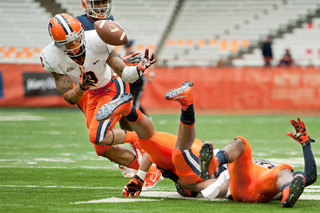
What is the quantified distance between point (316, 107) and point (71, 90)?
10913mm

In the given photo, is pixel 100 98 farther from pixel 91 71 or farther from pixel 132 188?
pixel 132 188

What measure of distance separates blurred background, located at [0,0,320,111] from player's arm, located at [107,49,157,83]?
1005 cm

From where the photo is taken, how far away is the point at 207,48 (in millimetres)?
19172

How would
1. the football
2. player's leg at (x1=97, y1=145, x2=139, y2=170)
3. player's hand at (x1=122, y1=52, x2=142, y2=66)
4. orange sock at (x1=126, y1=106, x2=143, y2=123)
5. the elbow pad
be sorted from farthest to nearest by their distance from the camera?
player's hand at (x1=122, y1=52, x2=142, y2=66)
player's leg at (x1=97, y1=145, x2=139, y2=170)
the football
the elbow pad
orange sock at (x1=126, y1=106, x2=143, y2=123)

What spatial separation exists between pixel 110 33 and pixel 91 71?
36 cm

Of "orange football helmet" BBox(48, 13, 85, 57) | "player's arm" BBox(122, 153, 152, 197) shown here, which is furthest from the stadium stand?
"player's arm" BBox(122, 153, 152, 197)

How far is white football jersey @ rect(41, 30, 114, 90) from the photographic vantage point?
4387 millimetres

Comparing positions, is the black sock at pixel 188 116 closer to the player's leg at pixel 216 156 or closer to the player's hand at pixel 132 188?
the player's leg at pixel 216 156

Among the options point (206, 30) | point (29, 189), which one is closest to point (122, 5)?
point (206, 30)

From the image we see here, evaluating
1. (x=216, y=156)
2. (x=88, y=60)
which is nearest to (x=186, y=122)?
(x=216, y=156)

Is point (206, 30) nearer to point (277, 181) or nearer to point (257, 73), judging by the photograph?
point (257, 73)

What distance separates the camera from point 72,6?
19703 mm

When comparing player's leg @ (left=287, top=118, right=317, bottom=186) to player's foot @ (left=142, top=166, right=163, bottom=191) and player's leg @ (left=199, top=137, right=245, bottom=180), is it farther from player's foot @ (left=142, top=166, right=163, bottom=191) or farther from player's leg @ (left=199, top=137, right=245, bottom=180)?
player's foot @ (left=142, top=166, right=163, bottom=191)

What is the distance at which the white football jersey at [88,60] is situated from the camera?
439 cm
